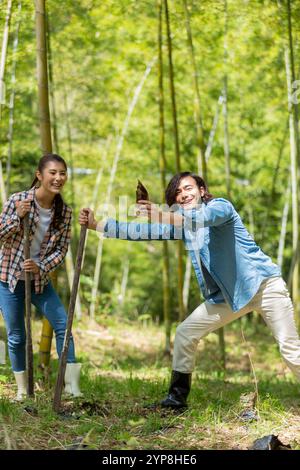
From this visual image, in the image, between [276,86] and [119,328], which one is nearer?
[276,86]

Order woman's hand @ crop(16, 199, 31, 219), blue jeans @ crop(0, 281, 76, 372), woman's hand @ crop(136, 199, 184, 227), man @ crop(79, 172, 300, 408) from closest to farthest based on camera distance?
woman's hand @ crop(136, 199, 184, 227)
man @ crop(79, 172, 300, 408)
woman's hand @ crop(16, 199, 31, 219)
blue jeans @ crop(0, 281, 76, 372)

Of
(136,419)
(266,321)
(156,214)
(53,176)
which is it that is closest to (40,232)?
(53,176)

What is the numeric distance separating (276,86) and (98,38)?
100.0 inches

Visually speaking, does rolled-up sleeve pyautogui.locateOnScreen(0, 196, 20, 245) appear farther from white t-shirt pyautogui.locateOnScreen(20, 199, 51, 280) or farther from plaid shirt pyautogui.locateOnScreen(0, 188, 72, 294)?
white t-shirt pyautogui.locateOnScreen(20, 199, 51, 280)

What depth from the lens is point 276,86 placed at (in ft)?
27.8

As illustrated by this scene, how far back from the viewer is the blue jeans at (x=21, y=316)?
3777 mm

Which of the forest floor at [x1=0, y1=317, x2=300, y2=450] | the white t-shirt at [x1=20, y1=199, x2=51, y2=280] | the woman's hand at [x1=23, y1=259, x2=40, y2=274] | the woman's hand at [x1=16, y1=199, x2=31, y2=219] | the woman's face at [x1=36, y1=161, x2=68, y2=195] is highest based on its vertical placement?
the woman's face at [x1=36, y1=161, x2=68, y2=195]

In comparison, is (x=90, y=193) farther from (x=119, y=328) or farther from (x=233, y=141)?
(x=119, y=328)

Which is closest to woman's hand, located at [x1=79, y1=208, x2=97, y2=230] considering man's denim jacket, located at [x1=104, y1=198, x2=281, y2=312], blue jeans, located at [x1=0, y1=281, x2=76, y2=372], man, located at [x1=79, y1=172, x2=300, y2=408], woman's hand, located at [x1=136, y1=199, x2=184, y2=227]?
man, located at [x1=79, y1=172, x2=300, y2=408]

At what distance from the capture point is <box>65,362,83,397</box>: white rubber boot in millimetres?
3805

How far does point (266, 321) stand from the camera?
3.64 metres

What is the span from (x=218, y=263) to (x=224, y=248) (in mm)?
94

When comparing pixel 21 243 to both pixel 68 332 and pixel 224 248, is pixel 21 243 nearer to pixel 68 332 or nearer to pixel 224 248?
pixel 68 332
